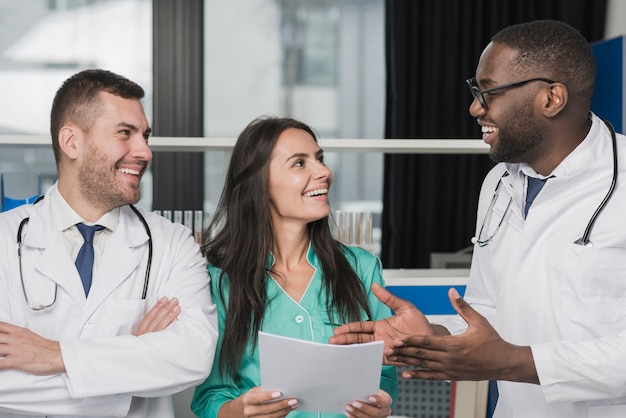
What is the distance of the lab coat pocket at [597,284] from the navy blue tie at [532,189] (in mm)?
187

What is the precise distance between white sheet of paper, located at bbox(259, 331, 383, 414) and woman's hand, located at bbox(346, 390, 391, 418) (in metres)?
0.02

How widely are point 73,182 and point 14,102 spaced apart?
313cm

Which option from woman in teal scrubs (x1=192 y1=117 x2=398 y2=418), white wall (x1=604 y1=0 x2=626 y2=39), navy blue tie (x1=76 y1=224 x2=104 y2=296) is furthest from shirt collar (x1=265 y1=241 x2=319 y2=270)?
white wall (x1=604 y1=0 x2=626 y2=39)

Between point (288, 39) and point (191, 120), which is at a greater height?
point (288, 39)

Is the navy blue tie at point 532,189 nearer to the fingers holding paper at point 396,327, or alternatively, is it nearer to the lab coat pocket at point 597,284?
the lab coat pocket at point 597,284

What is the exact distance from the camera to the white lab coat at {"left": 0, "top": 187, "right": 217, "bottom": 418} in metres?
1.59

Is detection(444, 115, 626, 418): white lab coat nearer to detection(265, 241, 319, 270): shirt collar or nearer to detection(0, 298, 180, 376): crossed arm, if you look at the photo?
detection(265, 241, 319, 270): shirt collar

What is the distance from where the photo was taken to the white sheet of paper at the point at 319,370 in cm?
145

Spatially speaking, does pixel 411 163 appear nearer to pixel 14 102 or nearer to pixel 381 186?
pixel 381 186

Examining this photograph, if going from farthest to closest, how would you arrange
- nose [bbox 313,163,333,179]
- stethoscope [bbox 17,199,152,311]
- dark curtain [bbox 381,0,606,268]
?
dark curtain [bbox 381,0,606,268]
nose [bbox 313,163,333,179]
stethoscope [bbox 17,199,152,311]

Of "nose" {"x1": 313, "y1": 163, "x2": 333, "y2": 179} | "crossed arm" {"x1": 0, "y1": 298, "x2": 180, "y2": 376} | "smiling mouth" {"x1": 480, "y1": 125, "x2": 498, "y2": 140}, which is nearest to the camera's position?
"crossed arm" {"x1": 0, "y1": 298, "x2": 180, "y2": 376}

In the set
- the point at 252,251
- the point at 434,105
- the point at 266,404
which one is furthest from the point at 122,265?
the point at 434,105

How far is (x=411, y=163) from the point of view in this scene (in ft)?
15.5

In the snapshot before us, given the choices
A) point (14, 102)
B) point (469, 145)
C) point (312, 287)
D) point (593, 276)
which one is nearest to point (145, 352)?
point (312, 287)
